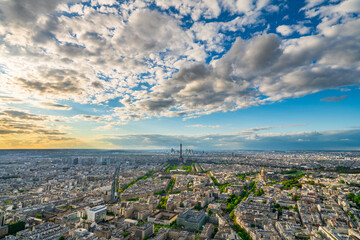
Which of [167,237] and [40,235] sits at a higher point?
[40,235]

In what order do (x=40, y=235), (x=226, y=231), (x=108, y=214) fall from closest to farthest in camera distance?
(x=40, y=235) → (x=226, y=231) → (x=108, y=214)

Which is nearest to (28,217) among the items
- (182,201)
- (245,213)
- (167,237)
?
(167,237)

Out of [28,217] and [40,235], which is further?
[28,217]

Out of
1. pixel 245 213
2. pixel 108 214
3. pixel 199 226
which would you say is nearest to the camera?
pixel 199 226

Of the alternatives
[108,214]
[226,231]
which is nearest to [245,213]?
[226,231]

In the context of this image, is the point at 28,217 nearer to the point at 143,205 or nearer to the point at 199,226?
the point at 143,205

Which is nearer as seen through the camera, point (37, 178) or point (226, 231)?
point (226, 231)

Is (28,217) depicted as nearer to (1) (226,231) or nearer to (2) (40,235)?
(2) (40,235)

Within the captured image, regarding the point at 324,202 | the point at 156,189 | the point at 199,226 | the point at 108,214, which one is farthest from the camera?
the point at 156,189

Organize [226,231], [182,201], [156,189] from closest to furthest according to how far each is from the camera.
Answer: [226,231]
[182,201]
[156,189]
